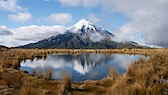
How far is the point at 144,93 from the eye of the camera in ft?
39.3

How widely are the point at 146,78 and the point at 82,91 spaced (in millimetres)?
3771

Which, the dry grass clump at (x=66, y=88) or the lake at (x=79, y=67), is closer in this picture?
the dry grass clump at (x=66, y=88)

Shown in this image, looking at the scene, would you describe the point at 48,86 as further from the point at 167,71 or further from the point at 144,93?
the point at 167,71

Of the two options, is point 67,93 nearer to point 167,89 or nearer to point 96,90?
point 96,90

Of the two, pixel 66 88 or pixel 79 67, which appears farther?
pixel 79 67

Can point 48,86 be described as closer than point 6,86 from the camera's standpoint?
No

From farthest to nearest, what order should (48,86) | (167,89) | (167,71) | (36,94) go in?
(167,71)
(48,86)
(167,89)
(36,94)

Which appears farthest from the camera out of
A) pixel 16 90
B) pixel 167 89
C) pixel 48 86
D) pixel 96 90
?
pixel 48 86

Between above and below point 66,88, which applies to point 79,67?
below

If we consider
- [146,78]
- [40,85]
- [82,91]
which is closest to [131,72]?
[146,78]

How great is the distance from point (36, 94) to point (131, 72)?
30.7 ft

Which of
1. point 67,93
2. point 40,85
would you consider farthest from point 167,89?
point 40,85

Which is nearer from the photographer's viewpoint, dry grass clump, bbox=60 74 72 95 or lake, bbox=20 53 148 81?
dry grass clump, bbox=60 74 72 95

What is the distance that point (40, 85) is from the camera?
16.9 m
